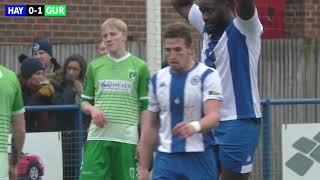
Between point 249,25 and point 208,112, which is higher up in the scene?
point 249,25

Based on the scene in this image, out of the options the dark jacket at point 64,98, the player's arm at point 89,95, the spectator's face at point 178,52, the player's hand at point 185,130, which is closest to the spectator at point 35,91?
the dark jacket at point 64,98

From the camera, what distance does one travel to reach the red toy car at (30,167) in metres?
11.6

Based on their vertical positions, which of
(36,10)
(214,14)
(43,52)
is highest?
(36,10)

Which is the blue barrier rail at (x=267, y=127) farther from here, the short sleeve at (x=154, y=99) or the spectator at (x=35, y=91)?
the short sleeve at (x=154, y=99)

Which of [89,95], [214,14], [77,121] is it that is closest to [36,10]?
[77,121]

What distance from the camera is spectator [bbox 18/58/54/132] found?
38.5 feet

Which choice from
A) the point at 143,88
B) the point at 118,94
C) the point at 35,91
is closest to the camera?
the point at 118,94

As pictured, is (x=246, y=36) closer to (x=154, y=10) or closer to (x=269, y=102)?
(x=154, y=10)

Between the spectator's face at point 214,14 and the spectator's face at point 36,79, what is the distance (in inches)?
134

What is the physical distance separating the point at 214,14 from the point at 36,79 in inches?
140

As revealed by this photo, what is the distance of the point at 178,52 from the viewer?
7.95 meters

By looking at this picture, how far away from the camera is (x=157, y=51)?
39.1ft

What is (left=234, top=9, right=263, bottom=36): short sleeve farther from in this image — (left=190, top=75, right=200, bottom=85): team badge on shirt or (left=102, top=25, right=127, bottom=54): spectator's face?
(left=102, top=25, right=127, bottom=54): spectator's face

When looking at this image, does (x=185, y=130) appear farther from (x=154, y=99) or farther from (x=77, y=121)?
(x=77, y=121)
